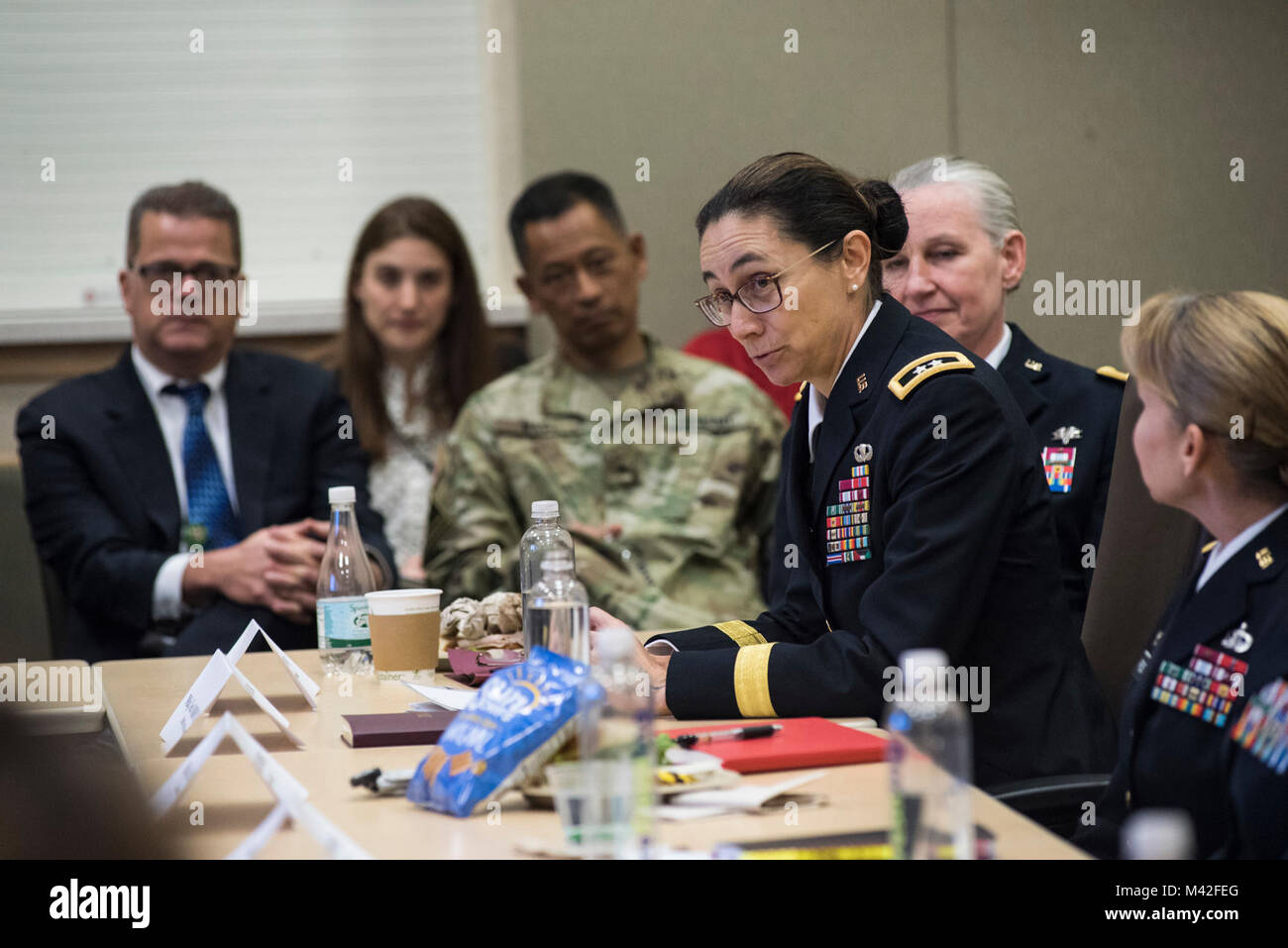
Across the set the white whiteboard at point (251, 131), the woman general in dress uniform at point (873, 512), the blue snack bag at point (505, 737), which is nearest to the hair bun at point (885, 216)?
the woman general in dress uniform at point (873, 512)

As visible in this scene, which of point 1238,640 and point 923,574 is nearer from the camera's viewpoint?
point 1238,640

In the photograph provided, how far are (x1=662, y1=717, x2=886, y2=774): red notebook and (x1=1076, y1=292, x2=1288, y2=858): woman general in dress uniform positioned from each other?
0.25m

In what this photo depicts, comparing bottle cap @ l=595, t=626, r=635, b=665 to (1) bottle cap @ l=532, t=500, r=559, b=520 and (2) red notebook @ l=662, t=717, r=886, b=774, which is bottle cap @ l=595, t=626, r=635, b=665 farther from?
(1) bottle cap @ l=532, t=500, r=559, b=520

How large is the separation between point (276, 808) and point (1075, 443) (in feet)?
5.07

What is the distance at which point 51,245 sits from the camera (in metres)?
4.07

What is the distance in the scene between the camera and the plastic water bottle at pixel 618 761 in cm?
104

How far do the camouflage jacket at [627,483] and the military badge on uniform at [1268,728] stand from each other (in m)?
1.90

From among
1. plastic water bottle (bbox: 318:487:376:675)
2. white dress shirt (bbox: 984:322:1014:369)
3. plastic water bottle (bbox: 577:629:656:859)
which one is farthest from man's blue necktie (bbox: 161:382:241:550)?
plastic water bottle (bbox: 577:629:656:859)

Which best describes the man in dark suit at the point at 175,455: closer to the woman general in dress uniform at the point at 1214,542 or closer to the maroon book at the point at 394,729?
the maroon book at the point at 394,729

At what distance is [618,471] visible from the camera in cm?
324

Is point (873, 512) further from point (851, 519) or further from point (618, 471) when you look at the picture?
point (618, 471)

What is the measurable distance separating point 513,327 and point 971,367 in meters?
2.58

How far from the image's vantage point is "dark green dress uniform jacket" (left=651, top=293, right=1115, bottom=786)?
1567mm

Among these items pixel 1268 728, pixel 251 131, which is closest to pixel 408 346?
pixel 251 131
